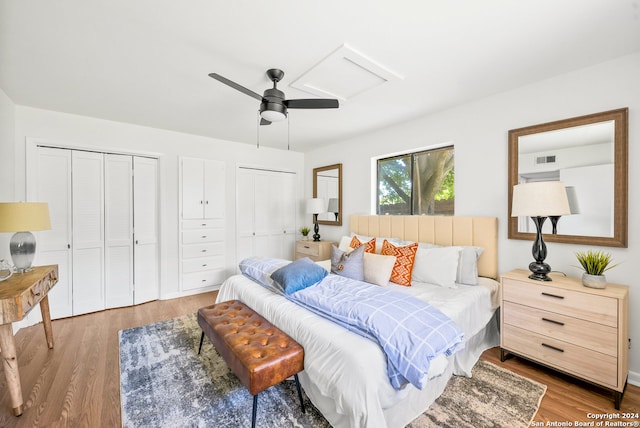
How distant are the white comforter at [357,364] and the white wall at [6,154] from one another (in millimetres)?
2709

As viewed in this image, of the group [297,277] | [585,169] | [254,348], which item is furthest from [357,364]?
[585,169]

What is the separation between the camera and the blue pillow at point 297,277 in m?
2.19

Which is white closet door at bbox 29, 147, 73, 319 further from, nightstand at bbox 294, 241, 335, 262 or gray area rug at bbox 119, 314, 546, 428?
nightstand at bbox 294, 241, 335, 262

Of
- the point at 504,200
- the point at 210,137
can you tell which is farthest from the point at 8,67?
the point at 504,200

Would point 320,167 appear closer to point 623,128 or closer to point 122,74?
point 122,74

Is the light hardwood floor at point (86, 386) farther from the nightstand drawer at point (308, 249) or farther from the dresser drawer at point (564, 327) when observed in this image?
the nightstand drawer at point (308, 249)

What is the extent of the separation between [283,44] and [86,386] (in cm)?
297

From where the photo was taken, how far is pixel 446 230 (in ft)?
10.0

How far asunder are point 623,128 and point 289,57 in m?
2.66

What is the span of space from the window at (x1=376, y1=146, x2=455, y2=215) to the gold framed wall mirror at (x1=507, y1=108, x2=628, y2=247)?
809mm

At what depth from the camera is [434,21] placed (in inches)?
65.7

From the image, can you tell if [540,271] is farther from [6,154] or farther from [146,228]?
[6,154]

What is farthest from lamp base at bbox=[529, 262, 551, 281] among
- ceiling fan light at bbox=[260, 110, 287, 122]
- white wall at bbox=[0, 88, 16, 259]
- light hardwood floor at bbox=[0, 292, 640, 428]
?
white wall at bbox=[0, 88, 16, 259]

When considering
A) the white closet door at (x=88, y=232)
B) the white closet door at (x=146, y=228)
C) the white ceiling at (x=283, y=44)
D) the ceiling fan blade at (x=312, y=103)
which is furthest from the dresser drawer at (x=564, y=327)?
the white closet door at (x=88, y=232)
